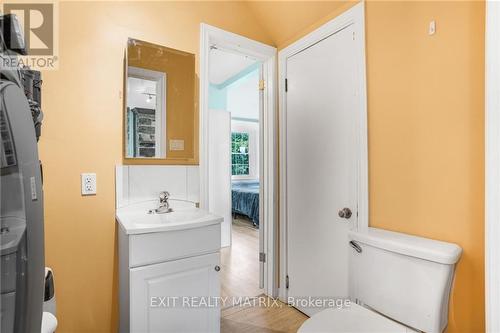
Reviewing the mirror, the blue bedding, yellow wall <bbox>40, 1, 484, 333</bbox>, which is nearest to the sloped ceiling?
yellow wall <bbox>40, 1, 484, 333</bbox>

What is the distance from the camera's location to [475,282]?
1199 millimetres

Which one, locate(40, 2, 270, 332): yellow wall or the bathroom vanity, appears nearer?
the bathroom vanity

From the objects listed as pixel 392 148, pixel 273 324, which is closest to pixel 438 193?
pixel 392 148

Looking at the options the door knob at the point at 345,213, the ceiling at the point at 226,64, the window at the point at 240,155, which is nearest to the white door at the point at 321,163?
the door knob at the point at 345,213

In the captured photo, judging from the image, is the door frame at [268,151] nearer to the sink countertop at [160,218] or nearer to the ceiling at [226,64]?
the sink countertop at [160,218]

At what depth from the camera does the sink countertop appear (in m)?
1.34

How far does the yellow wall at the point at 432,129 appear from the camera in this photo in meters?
1.20

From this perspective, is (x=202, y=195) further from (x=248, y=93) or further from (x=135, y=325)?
(x=248, y=93)

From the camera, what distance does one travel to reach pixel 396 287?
1219mm

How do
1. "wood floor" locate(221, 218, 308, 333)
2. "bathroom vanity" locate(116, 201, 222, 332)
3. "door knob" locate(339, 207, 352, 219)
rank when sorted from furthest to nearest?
"wood floor" locate(221, 218, 308, 333) → "door knob" locate(339, 207, 352, 219) → "bathroom vanity" locate(116, 201, 222, 332)

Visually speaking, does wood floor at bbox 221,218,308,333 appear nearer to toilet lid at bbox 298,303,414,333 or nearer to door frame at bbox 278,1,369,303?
door frame at bbox 278,1,369,303
